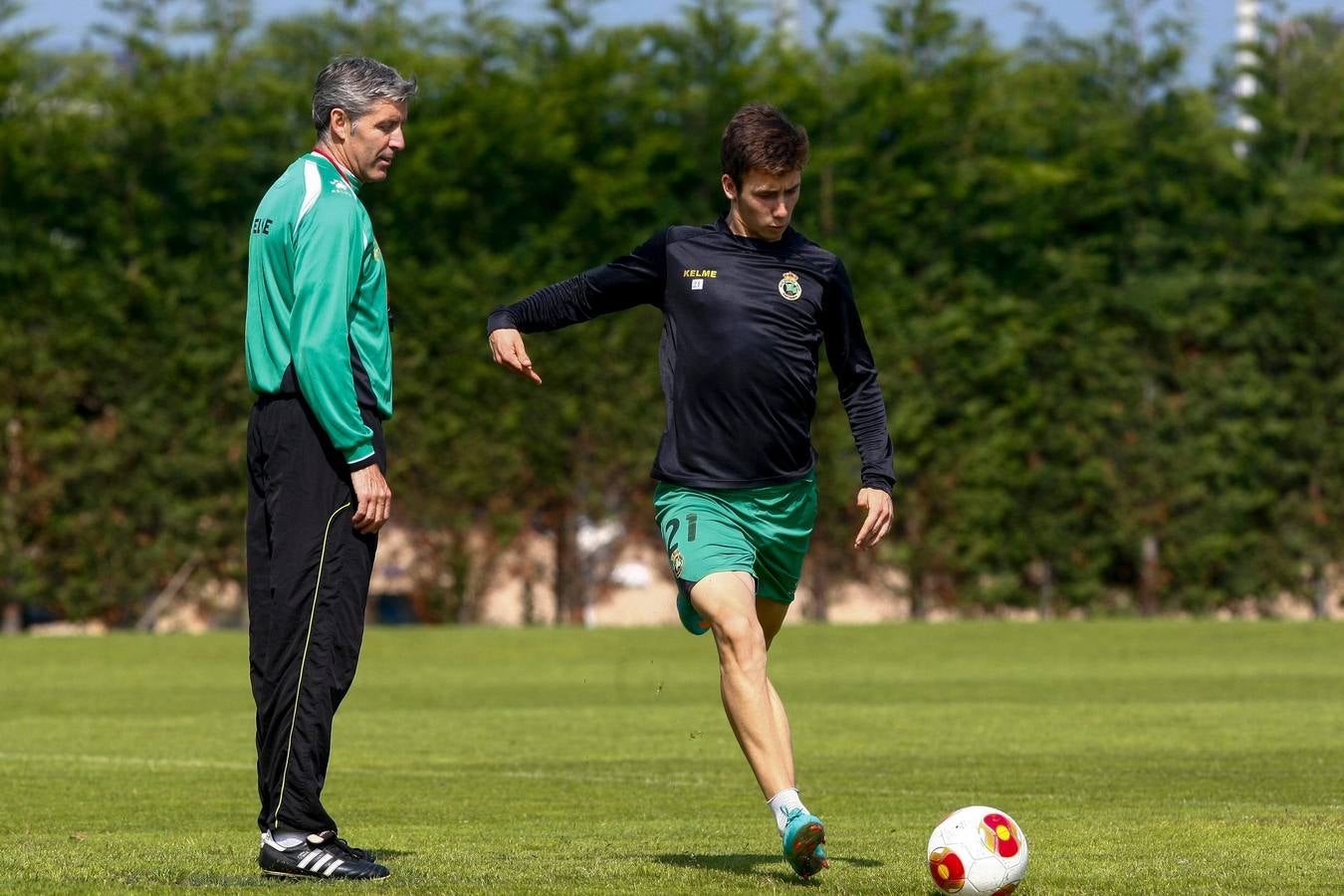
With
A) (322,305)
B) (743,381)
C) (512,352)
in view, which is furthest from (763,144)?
(322,305)

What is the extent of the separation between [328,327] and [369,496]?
0.48m

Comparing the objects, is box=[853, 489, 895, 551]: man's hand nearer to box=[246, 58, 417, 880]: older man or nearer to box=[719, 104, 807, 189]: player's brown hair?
box=[719, 104, 807, 189]: player's brown hair

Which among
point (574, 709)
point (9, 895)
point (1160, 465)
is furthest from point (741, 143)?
point (1160, 465)

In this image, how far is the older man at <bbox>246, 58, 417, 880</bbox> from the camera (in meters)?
5.81

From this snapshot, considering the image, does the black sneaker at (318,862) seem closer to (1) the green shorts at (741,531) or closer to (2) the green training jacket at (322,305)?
(2) the green training jacket at (322,305)

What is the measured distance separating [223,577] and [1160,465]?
1097 centimetres

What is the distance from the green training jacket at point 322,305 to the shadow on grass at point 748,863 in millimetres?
1571

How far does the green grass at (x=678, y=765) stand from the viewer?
623 centimetres

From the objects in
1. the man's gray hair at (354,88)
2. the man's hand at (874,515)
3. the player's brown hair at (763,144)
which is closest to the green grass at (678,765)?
the man's hand at (874,515)

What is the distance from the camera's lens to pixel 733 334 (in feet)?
20.9

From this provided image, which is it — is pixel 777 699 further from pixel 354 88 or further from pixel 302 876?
pixel 354 88

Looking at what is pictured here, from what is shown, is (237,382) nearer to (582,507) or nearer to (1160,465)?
(582,507)

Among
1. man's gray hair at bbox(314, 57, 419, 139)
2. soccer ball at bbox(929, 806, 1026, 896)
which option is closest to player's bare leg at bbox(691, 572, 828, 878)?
soccer ball at bbox(929, 806, 1026, 896)

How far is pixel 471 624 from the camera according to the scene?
78.2 ft
